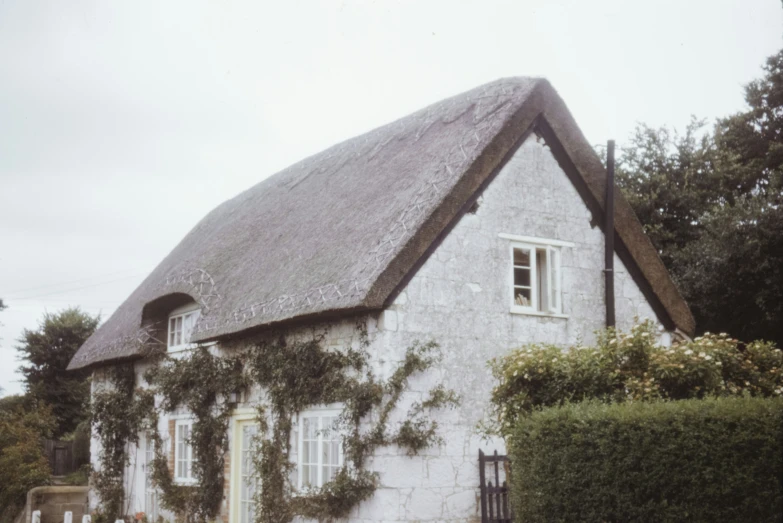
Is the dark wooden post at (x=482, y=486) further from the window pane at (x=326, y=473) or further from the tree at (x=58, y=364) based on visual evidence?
the tree at (x=58, y=364)

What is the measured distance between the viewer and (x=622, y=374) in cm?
1031

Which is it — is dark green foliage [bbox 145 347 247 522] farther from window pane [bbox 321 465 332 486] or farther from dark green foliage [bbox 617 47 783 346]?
dark green foliage [bbox 617 47 783 346]

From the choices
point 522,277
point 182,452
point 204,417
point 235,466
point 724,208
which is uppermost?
point 724,208

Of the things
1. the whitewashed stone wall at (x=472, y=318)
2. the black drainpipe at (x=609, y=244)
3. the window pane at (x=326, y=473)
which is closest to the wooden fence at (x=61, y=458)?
the whitewashed stone wall at (x=472, y=318)

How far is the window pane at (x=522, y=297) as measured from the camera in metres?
12.7

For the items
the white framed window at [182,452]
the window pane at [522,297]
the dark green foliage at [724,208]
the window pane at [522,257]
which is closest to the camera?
the window pane at [522,297]

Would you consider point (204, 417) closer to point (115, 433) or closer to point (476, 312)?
point (115, 433)

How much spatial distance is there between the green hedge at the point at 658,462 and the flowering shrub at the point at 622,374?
4.66 feet

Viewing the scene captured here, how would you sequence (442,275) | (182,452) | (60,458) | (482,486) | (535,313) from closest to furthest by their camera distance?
(482,486)
(442,275)
(535,313)
(182,452)
(60,458)

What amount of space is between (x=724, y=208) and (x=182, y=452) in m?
12.9

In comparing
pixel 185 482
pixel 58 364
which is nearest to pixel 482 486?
pixel 185 482

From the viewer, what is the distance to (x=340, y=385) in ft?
37.9

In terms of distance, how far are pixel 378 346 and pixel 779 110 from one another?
16488mm

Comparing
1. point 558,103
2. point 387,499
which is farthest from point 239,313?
point 558,103
